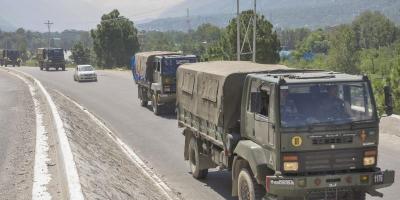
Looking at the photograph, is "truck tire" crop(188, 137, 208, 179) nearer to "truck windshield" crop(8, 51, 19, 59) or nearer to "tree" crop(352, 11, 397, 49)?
"truck windshield" crop(8, 51, 19, 59)

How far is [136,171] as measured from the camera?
15.7 metres

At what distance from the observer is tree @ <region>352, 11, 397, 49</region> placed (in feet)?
514

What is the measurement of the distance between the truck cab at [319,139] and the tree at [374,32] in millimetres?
143642

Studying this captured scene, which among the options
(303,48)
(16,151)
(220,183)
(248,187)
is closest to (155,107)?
(16,151)

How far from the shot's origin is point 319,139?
955 cm

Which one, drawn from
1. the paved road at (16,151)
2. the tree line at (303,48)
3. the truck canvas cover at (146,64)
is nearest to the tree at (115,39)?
the tree line at (303,48)

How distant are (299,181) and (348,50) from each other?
105437 mm

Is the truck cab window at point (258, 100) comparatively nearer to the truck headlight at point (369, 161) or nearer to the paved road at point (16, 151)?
the truck headlight at point (369, 161)

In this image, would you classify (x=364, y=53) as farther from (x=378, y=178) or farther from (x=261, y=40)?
(x=378, y=178)

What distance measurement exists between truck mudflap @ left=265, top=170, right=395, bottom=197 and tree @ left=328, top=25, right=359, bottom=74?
3973 inches

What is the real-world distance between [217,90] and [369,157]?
3.78m

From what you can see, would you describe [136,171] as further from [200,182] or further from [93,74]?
[93,74]

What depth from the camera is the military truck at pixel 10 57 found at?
96.3 m

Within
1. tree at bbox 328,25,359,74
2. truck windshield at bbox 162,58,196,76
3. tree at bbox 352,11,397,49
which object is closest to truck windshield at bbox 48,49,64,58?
truck windshield at bbox 162,58,196,76
